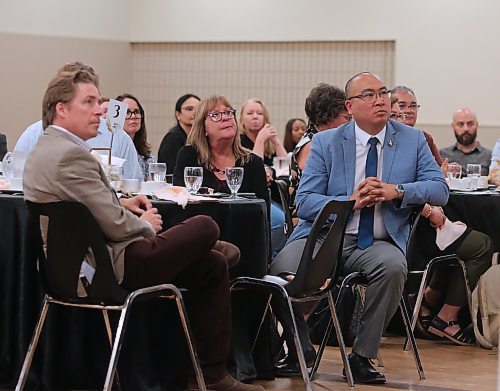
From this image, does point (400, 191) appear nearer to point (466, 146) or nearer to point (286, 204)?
point (286, 204)

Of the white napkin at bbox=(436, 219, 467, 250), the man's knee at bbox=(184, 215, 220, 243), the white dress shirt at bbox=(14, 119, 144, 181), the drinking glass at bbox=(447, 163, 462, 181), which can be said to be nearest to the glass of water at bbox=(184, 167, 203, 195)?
the man's knee at bbox=(184, 215, 220, 243)

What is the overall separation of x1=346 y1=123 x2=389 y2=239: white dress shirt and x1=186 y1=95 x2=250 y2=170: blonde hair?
54 centimetres

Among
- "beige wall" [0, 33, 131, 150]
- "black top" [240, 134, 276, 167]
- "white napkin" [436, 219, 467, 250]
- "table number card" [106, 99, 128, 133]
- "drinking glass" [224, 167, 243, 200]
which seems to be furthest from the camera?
"beige wall" [0, 33, 131, 150]

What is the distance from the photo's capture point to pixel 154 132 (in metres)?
11.8

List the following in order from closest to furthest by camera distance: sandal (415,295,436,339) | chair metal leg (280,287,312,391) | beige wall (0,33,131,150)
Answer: chair metal leg (280,287,312,391)
sandal (415,295,436,339)
beige wall (0,33,131,150)

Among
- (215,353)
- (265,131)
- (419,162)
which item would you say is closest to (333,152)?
(419,162)

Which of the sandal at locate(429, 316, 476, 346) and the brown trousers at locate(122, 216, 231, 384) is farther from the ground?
the brown trousers at locate(122, 216, 231, 384)

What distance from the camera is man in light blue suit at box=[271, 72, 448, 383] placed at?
14.1ft

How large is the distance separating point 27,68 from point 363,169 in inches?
256

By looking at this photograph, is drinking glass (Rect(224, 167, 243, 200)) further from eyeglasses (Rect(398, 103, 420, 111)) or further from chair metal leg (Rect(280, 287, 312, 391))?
eyeglasses (Rect(398, 103, 420, 111))

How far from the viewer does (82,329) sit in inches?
154

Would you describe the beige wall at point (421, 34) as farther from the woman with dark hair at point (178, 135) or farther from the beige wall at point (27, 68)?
the woman with dark hair at point (178, 135)

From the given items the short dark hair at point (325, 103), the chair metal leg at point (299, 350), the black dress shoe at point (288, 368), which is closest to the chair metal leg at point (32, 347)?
the chair metal leg at point (299, 350)

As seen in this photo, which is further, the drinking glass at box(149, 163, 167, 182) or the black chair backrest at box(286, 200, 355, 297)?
the drinking glass at box(149, 163, 167, 182)
